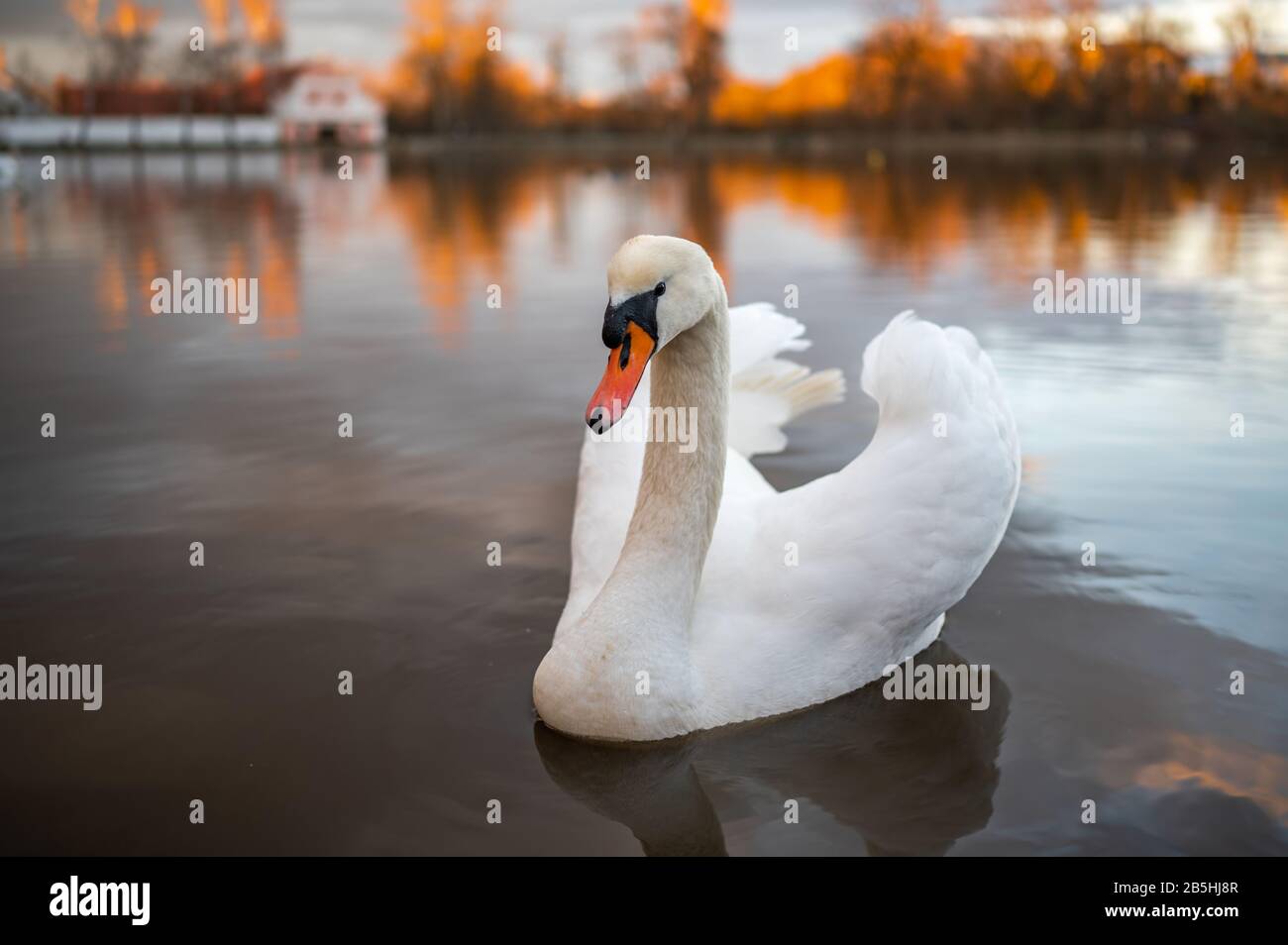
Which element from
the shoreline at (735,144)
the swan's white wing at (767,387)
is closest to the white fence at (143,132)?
the shoreline at (735,144)

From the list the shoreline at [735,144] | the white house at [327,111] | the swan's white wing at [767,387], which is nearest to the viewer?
the swan's white wing at [767,387]

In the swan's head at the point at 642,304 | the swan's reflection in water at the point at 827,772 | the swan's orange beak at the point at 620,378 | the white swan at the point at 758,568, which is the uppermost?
the swan's head at the point at 642,304

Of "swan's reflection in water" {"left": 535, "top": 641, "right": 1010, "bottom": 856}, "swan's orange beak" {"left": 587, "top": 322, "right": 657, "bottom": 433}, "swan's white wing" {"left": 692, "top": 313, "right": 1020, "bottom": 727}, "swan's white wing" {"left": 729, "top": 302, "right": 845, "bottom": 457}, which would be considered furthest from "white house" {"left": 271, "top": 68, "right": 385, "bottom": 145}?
"swan's orange beak" {"left": 587, "top": 322, "right": 657, "bottom": 433}

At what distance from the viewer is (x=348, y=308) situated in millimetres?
14406

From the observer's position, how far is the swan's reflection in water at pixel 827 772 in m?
4.06

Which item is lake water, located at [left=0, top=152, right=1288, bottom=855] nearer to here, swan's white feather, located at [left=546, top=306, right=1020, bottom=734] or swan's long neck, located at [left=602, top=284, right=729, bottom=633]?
swan's white feather, located at [left=546, top=306, right=1020, bottom=734]

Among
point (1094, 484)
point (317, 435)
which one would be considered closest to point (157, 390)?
point (317, 435)

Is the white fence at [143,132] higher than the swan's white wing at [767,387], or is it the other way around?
the white fence at [143,132]

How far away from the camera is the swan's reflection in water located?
406cm

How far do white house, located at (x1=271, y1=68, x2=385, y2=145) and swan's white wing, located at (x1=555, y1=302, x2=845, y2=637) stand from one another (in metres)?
92.2

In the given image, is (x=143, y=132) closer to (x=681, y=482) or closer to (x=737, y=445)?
(x=737, y=445)

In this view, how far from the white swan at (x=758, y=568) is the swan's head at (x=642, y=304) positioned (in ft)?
0.14

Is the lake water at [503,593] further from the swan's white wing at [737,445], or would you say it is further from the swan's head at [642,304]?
the swan's head at [642,304]
